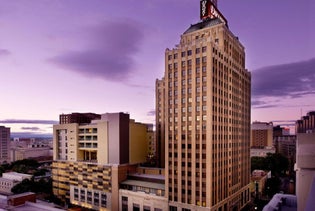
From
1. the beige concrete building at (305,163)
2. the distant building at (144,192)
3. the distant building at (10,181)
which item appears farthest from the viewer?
the distant building at (10,181)

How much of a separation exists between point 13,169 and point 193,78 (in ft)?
475

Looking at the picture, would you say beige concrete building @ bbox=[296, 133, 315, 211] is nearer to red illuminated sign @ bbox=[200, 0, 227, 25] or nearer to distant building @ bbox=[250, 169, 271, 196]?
red illuminated sign @ bbox=[200, 0, 227, 25]

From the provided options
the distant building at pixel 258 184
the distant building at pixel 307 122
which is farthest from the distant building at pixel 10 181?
the distant building at pixel 307 122

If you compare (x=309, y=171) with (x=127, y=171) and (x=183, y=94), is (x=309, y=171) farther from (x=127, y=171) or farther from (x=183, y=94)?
(x=127, y=171)

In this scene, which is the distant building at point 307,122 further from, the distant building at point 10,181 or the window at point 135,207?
the distant building at point 10,181

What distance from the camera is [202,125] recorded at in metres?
70.8

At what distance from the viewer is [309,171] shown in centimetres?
1085

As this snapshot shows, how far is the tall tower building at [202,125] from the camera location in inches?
2741

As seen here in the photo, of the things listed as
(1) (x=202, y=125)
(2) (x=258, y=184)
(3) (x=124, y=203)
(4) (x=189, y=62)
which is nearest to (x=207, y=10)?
(4) (x=189, y=62)

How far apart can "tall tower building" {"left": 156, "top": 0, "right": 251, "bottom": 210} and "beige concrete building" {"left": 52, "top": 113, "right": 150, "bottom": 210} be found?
21.1m

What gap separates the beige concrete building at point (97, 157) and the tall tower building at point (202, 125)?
69.3 feet

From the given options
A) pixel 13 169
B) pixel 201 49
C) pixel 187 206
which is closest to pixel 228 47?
pixel 201 49

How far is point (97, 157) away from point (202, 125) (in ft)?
150

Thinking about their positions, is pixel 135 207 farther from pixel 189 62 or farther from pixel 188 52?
pixel 188 52
